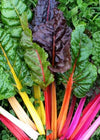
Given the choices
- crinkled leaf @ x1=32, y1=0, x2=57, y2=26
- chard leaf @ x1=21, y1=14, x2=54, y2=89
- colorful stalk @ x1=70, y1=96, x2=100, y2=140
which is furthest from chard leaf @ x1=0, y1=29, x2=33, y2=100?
colorful stalk @ x1=70, y1=96, x2=100, y2=140

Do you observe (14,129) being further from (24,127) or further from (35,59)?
(35,59)

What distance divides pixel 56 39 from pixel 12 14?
0.37m

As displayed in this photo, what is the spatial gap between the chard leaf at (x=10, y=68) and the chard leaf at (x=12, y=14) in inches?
2.9

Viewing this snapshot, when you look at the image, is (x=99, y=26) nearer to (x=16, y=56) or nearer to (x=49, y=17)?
(x=49, y=17)

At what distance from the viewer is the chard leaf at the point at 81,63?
1.48 meters

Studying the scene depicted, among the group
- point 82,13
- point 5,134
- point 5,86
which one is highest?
point 82,13

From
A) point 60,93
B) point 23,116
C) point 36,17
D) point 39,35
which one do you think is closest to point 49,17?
point 36,17

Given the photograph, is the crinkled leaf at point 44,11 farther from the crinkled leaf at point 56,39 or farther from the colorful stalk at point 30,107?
the colorful stalk at point 30,107

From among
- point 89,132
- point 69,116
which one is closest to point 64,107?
point 69,116

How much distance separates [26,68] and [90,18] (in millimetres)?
683

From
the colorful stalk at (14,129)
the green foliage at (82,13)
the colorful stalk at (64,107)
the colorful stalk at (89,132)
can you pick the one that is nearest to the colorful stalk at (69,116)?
the colorful stalk at (64,107)

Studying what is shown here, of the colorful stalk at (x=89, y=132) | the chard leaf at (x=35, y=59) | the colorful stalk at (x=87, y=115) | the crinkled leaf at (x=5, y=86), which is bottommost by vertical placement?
the colorful stalk at (x=89, y=132)

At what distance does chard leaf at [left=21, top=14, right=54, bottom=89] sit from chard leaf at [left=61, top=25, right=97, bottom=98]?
0.53 ft

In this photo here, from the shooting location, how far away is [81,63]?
5.09 feet
